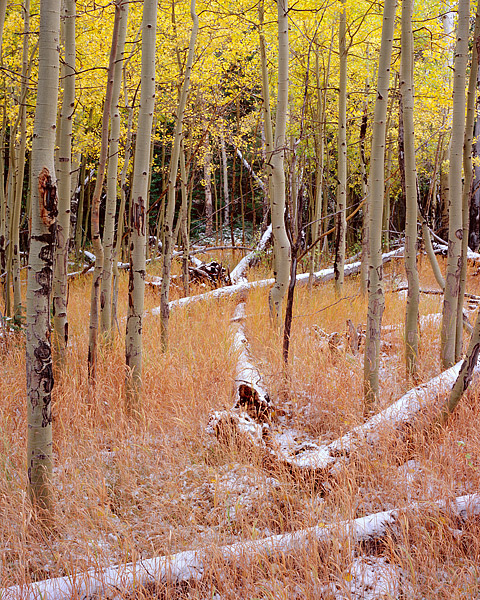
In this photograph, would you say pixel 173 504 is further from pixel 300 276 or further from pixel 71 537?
pixel 300 276

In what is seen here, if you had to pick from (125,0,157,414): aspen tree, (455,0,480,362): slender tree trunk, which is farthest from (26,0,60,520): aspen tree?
(455,0,480,362): slender tree trunk

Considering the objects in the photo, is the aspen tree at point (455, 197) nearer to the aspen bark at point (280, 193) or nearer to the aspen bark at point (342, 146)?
the aspen bark at point (280, 193)

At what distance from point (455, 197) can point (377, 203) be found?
804 millimetres

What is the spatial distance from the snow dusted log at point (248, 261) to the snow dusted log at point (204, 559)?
636cm

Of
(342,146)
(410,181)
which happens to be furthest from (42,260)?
(342,146)

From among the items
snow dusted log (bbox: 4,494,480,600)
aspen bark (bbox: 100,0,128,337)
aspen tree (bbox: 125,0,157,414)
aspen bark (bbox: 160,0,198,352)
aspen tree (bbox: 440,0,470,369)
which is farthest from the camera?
aspen bark (bbox: 160,0,198,352)

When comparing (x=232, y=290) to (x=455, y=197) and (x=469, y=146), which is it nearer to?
(x=455, y=197)

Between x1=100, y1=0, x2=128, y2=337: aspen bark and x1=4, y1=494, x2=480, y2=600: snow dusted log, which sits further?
x1=100, y1=0, x2=128, y2=337: aspen bark

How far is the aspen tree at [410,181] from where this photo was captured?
358 cm

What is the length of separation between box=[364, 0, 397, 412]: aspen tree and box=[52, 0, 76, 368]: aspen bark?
2.24 meters

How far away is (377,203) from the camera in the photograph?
3.34m

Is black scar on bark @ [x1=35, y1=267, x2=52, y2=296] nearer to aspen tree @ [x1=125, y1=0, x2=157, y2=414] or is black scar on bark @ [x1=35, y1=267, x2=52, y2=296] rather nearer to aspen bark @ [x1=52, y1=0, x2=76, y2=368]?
aspen tree @ [x1=125, y1=0, x2=157, y2=414]

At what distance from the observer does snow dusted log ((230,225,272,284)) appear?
866 centimetres

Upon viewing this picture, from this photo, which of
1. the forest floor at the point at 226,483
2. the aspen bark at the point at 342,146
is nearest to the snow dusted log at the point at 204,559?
the forest floor at the point at 226,483
